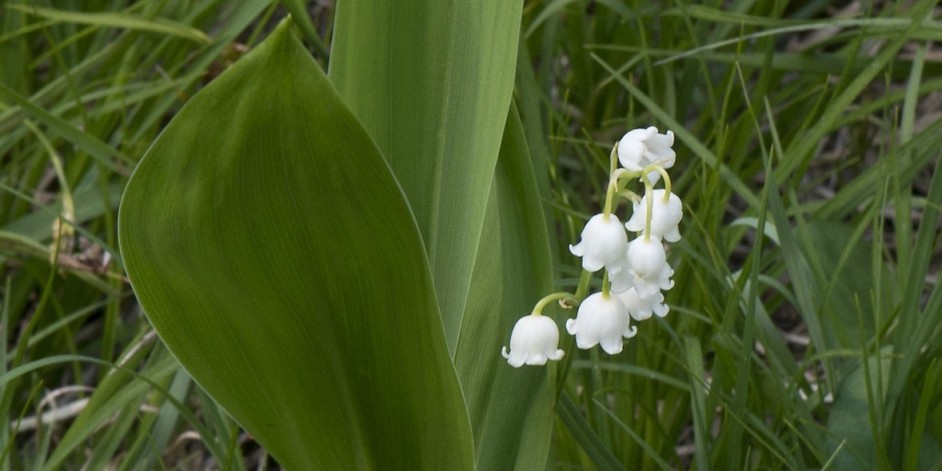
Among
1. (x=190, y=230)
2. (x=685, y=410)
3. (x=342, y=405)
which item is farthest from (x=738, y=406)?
(x=190, y=230)

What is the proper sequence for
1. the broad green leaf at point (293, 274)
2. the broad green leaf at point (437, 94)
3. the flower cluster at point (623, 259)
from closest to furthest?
1. the broad green leaf at point (293, 274)
2. the flower cluster at point (623, 259)
3. the broad green leaf at point (437, 94)

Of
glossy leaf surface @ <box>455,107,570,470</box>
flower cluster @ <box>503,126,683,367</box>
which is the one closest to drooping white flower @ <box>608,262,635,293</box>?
flower cluster @ <box>503,126,683,367</box>

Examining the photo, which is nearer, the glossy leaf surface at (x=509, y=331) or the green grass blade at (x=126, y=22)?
the glossy leaf surface at (x=509, y=331)

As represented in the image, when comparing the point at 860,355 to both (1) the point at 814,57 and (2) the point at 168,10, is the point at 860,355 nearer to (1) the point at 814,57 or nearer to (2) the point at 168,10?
(1) the point at 814,57

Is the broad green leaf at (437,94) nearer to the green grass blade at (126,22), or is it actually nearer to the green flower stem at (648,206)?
the green flower stem at (648,206)

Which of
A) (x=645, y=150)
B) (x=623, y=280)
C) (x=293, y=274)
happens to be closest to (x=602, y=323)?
(x=623, y=280)

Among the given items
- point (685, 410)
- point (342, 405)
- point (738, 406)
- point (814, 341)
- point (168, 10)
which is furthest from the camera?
point (168, 10)

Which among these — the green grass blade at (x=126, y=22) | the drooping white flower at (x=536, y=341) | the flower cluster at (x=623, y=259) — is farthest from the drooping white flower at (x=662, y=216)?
the green grass blade at (x=126, y=22)
